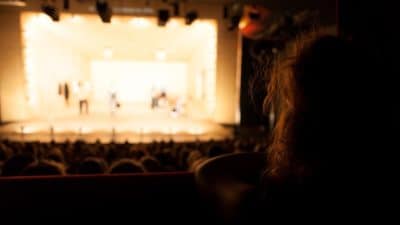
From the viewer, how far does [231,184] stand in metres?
0.67

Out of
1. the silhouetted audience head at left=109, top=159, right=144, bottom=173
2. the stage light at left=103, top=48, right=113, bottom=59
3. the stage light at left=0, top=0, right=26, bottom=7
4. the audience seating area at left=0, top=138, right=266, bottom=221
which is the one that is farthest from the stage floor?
the stage light at left=103, top=48, right=113, bottom=59

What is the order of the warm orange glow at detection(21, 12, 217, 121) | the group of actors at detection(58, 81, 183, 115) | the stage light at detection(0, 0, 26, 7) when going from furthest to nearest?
the group of actors at detection(58, 81, 183, 115) → the warm orange glow at detection(21, 12, 217, 121) → the stage light at detection(0, 0, 26, 7)

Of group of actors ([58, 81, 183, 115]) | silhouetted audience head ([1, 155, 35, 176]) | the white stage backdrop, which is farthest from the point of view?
the white stage backdrop

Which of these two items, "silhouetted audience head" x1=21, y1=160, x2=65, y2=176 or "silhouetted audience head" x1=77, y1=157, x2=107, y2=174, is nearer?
"silhouetted audience head" x1=21, y1=160, x2=65, y2=176

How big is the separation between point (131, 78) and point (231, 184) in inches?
681

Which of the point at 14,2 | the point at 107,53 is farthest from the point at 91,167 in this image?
the point at 107,53

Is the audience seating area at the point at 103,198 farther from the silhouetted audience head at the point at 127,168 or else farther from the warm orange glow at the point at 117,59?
the warm orange glow at the point at 117,59

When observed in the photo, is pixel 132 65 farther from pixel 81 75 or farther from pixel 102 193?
pixel 102 193

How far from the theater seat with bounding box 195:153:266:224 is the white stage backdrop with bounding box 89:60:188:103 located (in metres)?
16.4

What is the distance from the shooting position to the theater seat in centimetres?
61

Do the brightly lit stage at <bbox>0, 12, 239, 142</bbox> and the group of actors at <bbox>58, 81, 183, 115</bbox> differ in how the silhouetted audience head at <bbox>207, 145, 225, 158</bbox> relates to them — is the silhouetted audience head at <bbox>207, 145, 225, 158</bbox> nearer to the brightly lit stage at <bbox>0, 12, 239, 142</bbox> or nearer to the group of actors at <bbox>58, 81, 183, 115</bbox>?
the brightly lit stage at <bbox>0, 12, 239, 142</bbox>

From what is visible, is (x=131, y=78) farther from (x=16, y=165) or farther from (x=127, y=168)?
(x=127, y=168)

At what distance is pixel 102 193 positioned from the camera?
1.22 metres

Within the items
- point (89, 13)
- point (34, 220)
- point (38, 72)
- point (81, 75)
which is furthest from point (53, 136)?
point (81, 75)
